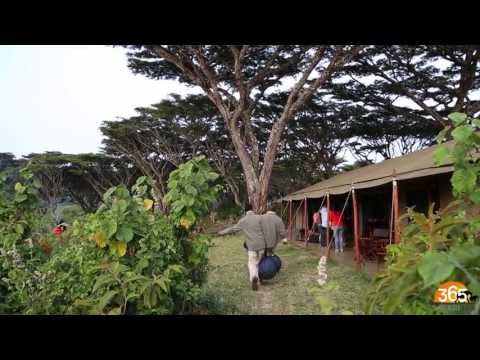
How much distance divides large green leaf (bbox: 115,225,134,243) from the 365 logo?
230 centimetres

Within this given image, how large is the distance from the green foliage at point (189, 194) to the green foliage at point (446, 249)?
6.92 ft

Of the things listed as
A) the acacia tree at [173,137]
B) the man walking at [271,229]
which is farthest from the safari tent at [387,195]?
the acacia tree at [173,137]

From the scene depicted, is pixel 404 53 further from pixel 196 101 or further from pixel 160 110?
pixel 160 110

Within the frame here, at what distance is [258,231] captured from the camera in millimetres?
6109

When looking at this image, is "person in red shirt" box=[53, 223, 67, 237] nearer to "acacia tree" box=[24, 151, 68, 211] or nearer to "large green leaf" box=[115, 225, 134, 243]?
"large green leaf" box=[115, 225, 134, 243]

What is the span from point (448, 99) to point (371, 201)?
6.75m

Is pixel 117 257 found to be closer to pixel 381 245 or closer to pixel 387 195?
pixel 381 245

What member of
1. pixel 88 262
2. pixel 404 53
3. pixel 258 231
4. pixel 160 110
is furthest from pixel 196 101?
pixel 88 262

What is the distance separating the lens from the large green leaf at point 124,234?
2768 mm

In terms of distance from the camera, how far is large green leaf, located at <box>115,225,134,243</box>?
2.77 meters

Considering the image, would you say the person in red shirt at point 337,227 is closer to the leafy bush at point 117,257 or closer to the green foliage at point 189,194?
the leafy bush at point 117,257

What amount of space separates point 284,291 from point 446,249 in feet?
16.2

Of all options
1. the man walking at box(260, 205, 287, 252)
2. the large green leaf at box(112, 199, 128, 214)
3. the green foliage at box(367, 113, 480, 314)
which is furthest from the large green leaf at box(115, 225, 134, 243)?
the man walking at box(260, 205, 287, 252)

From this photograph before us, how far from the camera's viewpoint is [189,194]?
3381 millimetres
